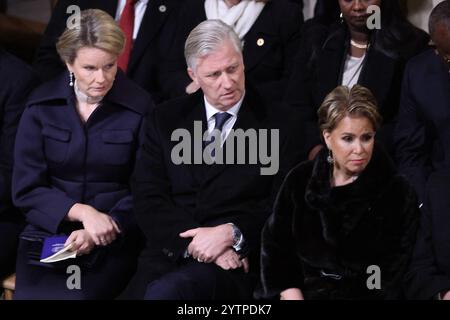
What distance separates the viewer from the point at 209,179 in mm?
2768

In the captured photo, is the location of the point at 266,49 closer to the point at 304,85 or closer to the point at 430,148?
the point at 304,85

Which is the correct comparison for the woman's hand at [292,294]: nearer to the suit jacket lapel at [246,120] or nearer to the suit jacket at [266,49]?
the suit jacket lapel at [246,120]

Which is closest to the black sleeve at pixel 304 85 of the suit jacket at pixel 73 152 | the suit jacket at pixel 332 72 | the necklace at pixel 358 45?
the suit jacket at pixel 332 72

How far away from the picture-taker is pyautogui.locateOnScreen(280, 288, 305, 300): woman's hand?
2555 mm

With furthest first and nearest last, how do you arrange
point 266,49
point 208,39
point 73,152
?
point 266,49 → point 73,152 → point 208,39

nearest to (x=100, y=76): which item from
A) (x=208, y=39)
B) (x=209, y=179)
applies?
(x=208, y=39)

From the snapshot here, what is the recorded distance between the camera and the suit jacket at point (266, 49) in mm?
3307

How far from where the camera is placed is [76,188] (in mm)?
3002

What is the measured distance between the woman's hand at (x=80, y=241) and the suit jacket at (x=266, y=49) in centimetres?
71

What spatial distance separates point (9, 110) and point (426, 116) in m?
1.45

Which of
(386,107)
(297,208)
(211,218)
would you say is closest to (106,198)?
(211,218)

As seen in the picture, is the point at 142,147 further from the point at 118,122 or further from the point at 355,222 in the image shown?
the point at 355,222

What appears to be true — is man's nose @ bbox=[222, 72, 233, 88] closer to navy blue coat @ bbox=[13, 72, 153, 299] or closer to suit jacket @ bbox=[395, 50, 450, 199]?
navy blue coat @ bbox=[13, 72, 153, 299]

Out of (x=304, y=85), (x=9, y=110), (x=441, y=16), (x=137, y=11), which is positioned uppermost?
(x=137, y=11)
